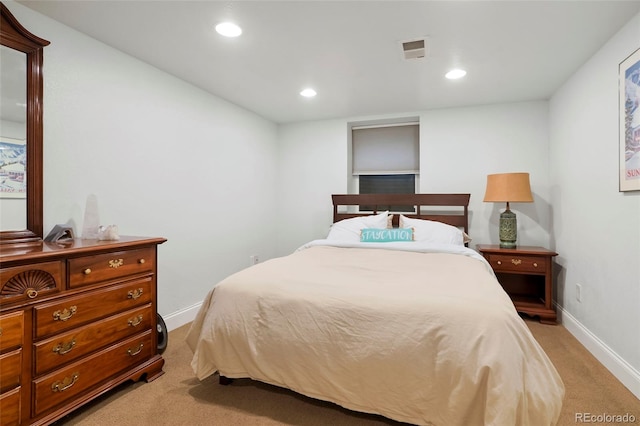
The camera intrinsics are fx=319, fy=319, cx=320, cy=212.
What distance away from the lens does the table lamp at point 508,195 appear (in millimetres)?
3059

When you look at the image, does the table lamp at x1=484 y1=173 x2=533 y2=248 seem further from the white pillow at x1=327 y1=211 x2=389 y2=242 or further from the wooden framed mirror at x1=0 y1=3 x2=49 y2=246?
the wooden framed mirror at x1=0 y1=3 x2=49 y2=246

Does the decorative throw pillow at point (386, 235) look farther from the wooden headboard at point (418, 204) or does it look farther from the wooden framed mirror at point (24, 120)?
the wooden framed mirror at point (24, 120)

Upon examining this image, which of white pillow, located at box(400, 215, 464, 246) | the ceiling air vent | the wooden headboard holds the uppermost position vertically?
the ceiling air vent

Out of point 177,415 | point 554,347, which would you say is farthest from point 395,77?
point 177,415

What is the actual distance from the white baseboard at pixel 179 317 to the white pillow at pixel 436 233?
2.28 m

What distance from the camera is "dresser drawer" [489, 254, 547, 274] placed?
2.97 m

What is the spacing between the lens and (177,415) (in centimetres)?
167

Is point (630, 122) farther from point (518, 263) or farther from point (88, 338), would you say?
point (88, 338)

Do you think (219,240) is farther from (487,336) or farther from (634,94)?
(634,94)

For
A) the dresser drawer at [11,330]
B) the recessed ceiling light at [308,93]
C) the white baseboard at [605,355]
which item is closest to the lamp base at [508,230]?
the white baseboard at [605,355]

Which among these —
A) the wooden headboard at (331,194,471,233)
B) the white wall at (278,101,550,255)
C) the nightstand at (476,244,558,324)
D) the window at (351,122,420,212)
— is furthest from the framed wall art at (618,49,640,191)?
the window at (351,122,420,212)

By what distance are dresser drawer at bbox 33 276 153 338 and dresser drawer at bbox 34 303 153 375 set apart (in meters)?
0.04

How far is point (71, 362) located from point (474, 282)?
2121 millimetres

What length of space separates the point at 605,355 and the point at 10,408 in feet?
10.9
